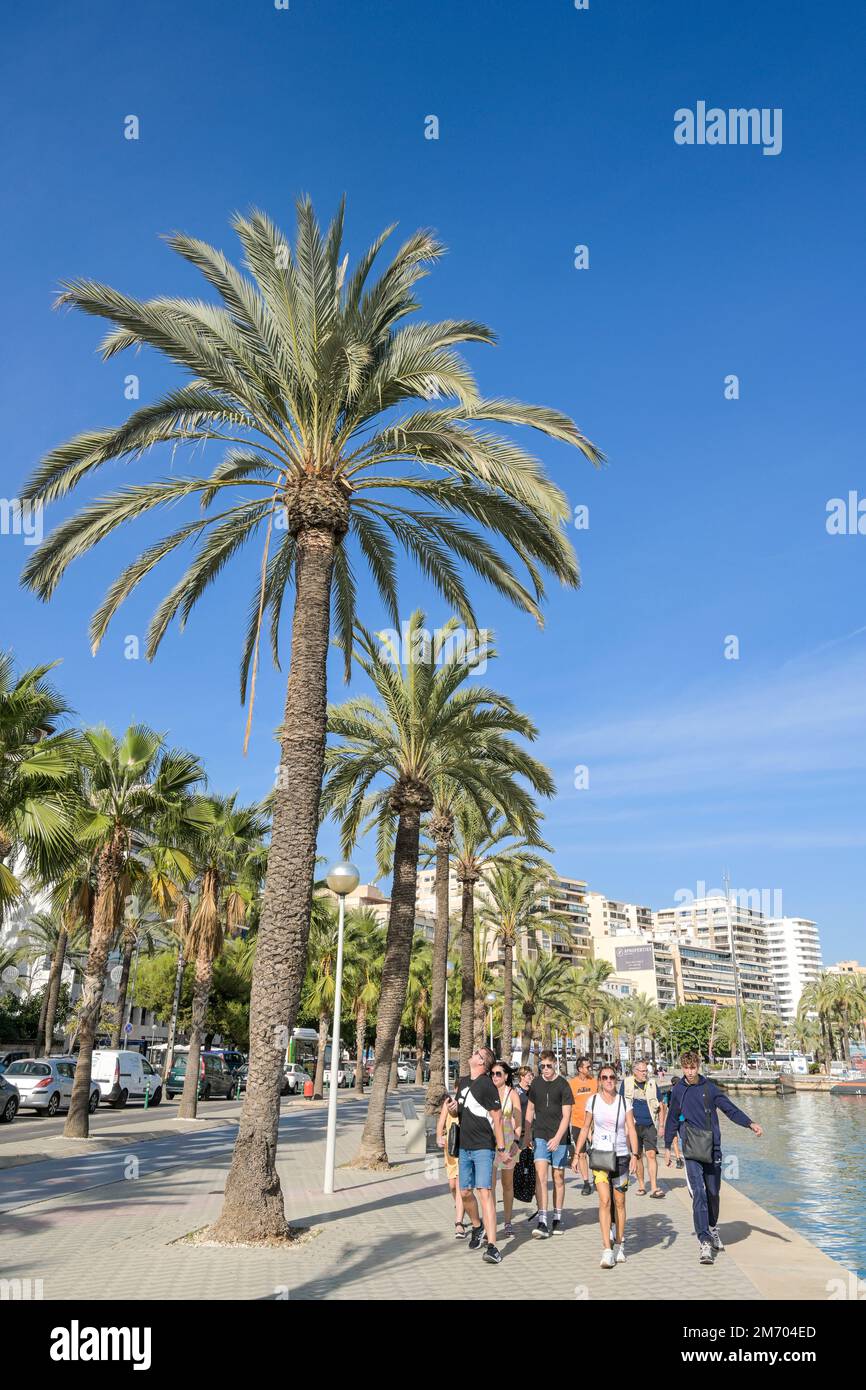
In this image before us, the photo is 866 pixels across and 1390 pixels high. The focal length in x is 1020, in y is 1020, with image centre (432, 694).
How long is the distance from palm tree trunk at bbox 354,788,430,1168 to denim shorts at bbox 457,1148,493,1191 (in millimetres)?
8422

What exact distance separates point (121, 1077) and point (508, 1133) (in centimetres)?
2698

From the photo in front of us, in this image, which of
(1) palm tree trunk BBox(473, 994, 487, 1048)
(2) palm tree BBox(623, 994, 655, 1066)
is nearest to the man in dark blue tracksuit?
(1) palm tree trunk BBox(473, 994, 487, 1048)

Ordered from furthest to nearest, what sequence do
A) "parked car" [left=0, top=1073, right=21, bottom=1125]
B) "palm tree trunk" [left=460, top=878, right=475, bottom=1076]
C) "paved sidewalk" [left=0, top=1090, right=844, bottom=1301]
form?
"palm tree trunk" [left=460, top=878, right=475, bottom=1076] < "parked car" [left=0, top=1073, right=21, bottom=1125] < "paved sidewalk" [left=0, top=1090, right=844, bottom=1301]

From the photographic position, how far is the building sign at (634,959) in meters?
178

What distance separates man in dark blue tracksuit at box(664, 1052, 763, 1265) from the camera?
9.08 m

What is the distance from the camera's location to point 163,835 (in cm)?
2248

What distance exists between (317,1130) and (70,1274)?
2151 centimetres

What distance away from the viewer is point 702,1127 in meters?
9.46

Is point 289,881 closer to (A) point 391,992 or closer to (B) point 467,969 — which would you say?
(A) point 391,992

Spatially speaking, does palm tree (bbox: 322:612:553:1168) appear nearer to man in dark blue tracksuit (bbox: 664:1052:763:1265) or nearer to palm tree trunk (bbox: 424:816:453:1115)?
palm tree trunk (bbox: 424:816:453:1115)

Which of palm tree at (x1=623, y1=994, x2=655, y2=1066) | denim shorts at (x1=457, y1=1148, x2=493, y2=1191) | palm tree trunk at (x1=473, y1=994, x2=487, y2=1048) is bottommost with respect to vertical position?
palm tree at (x1=623, y1=994, x2=655, y2=1066)
